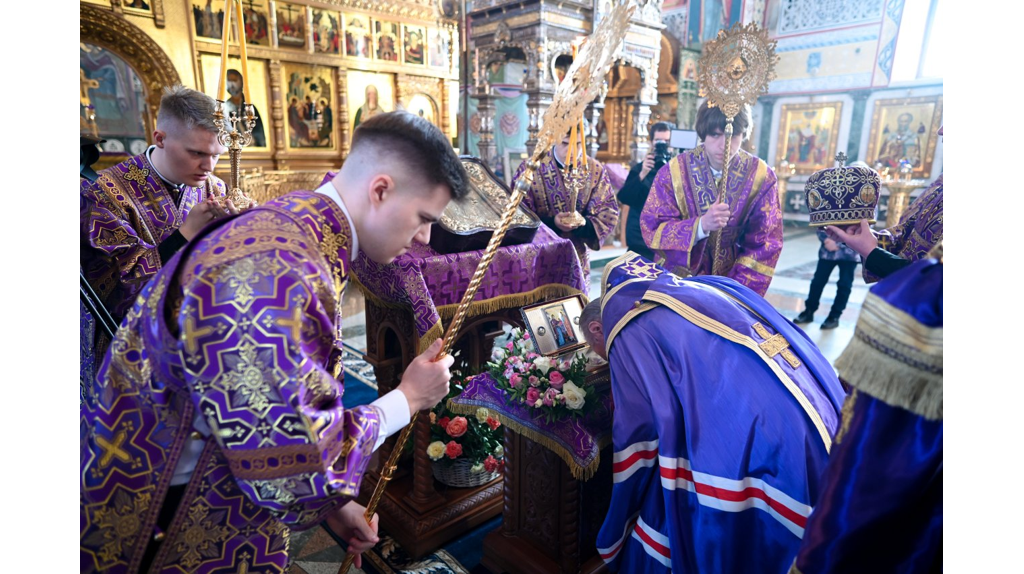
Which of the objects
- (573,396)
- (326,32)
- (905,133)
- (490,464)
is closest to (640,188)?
(490,464)

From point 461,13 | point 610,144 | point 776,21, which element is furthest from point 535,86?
point 776,21

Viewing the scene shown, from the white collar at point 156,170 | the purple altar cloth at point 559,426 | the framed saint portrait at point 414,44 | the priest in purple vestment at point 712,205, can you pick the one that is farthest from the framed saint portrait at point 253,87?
the purple altar cloth at point 559,426

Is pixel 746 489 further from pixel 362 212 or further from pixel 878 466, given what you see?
pixel 362 212

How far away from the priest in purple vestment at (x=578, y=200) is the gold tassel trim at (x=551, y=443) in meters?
1.96

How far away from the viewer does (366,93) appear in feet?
35.9

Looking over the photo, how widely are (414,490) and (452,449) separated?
13.3 inches

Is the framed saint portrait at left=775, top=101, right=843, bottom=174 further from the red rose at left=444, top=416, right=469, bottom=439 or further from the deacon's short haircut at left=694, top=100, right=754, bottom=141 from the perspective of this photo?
the red rose at left=444, top=416, right=469, bottom=439

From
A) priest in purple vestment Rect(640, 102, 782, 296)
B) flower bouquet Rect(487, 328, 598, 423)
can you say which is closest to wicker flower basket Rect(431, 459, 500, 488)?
flower bouquet Rect(487, 328, 598, 423)

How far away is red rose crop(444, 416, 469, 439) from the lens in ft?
9.38

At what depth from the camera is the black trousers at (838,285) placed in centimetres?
609

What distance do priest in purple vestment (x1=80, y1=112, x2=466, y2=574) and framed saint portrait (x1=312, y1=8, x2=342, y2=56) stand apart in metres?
10.4

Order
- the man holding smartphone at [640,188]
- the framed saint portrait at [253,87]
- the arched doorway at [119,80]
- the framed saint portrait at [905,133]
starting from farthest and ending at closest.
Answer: the framed saint portrait at [905,133], the framed saint portrait at [253,87], the arched doorway at [119,80], the man holding smartphone at [640,188]

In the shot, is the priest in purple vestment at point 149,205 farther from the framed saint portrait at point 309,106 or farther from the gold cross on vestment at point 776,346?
the framed saint portrait at point 309,106

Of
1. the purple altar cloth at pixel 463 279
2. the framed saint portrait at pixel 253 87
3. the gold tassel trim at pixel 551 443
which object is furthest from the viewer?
the framed saint portrait at pixel 253 87
